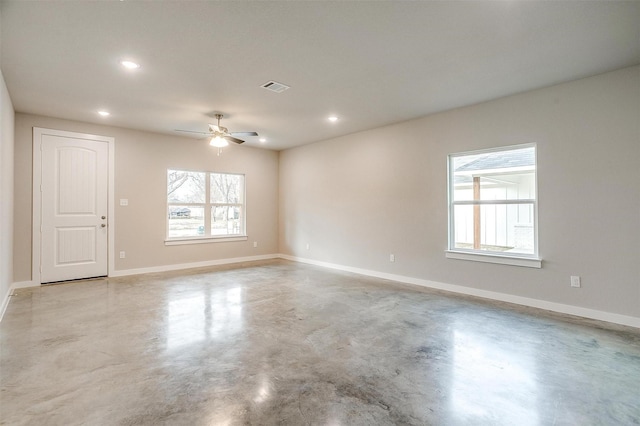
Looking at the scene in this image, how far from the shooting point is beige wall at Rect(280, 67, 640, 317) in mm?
3371

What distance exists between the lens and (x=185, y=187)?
666cm

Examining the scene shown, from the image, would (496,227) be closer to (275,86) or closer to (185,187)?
(275,86)

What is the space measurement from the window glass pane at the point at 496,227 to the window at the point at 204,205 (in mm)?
4771

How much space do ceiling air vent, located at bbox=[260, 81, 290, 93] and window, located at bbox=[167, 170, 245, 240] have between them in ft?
11.6

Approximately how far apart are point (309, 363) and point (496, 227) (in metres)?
3.34

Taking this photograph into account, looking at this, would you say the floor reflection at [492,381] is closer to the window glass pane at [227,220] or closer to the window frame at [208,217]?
the window frame at [208,217]

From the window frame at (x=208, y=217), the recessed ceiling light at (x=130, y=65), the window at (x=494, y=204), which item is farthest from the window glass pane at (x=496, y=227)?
the window frame at (x=208, y=217)

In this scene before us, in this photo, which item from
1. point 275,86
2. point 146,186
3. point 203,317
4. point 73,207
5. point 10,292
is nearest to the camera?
point 203,317

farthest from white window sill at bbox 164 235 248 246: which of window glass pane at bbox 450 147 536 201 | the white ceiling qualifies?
window glass pane at bbox 450 147 536 201

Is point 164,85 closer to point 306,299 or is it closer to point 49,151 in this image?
point 49,151

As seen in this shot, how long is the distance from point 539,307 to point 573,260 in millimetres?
688

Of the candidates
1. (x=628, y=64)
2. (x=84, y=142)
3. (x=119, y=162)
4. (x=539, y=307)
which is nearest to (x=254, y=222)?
(x=119, y=162)

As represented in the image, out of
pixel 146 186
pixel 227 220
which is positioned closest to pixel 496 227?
pixel 227 220

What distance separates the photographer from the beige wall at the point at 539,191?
11.1 feet
